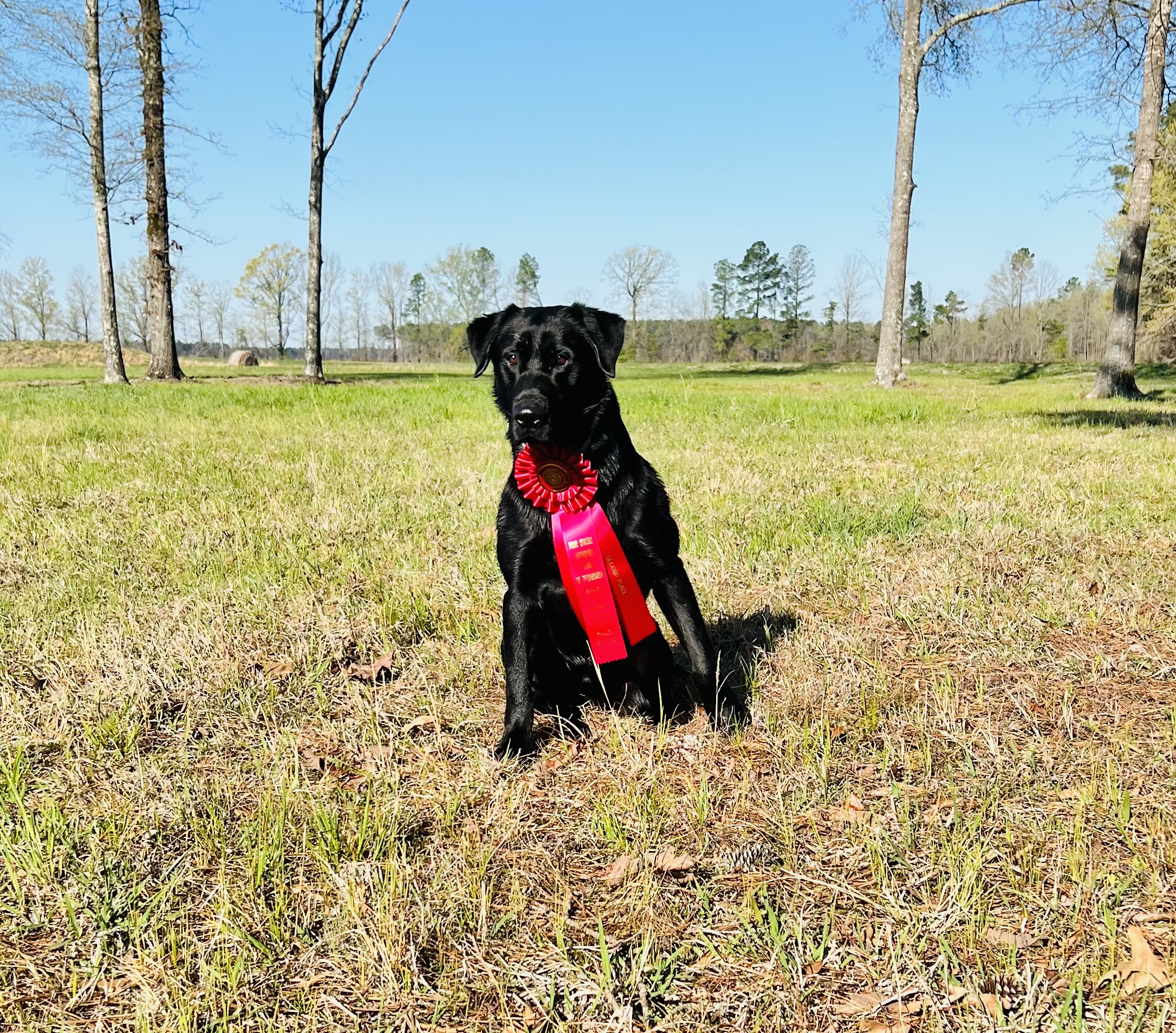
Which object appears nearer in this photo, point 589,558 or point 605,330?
point 589,558

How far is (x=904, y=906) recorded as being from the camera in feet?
6.29

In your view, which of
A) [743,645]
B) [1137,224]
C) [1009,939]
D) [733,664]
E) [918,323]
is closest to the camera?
[1009,939]

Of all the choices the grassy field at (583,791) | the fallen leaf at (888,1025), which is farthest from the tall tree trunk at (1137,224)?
the fallen leaf at (888,1025)

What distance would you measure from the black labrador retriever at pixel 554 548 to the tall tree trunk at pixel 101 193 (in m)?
19.3

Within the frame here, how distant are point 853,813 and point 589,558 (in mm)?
1105

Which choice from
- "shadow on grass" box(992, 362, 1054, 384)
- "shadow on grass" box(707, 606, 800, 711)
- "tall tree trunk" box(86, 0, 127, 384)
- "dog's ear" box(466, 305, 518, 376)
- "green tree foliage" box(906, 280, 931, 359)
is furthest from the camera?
"green tree foliage" box(906, 280, 931, 359)

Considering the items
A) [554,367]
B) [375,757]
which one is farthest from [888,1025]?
[554,367]

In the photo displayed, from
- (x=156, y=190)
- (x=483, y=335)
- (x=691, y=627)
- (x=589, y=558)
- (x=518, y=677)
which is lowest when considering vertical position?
(x=518, y=677)

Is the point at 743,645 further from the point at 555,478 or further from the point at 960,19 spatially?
the point at 960,19

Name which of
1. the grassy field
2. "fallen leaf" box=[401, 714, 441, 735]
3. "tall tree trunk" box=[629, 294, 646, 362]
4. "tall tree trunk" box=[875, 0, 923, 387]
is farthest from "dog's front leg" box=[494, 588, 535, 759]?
"tall tree trunk" box=[629, 294, 646, 362]

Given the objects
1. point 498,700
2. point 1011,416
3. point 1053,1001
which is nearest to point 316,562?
point 498,700

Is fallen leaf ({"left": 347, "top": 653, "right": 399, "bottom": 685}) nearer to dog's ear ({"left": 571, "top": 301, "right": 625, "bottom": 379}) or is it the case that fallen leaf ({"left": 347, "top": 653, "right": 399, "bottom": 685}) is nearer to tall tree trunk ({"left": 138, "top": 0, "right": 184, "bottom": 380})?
dog's ear ({"left": 571, "top": 301, "right": 625, "bottom": 379})

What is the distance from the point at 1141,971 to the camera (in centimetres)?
170

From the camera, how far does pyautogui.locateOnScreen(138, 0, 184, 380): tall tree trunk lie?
63.1ft
